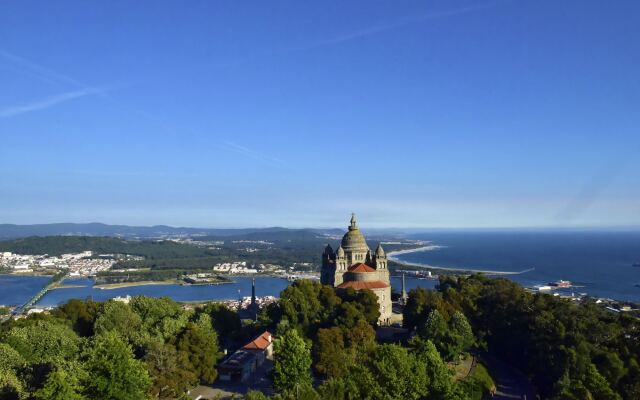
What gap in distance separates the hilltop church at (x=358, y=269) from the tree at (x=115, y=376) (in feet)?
73.8

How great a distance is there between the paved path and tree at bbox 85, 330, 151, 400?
18.1 metres

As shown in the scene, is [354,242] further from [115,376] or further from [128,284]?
[128,284]

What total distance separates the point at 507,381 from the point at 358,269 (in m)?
15.8

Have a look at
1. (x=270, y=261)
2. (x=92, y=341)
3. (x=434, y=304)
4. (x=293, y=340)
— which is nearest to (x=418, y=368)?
(x=293, y=340)

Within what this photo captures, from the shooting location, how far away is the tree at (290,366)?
912 inches

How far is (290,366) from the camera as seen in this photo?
2331 cm

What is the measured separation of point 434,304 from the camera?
114 feet

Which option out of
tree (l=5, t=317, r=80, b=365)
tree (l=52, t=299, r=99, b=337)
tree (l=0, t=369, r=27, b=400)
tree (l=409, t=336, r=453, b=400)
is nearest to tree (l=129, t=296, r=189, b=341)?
tree (l=52, t=299, r=99, b=337)

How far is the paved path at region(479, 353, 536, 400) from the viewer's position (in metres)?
28.5

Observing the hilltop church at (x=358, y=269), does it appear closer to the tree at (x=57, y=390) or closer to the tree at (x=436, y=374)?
the tree at (x=436, y=374)

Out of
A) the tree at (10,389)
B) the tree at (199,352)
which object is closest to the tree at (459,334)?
the tree at (199,352)

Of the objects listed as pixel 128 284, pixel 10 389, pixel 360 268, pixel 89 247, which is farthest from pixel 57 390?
pixel 89 247

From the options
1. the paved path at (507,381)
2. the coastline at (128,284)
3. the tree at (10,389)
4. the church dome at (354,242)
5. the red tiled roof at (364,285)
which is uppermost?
the church dome at (354,242)

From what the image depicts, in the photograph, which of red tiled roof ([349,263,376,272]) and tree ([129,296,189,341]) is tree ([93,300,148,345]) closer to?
tree ([129,296,189,341])
